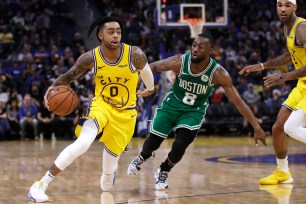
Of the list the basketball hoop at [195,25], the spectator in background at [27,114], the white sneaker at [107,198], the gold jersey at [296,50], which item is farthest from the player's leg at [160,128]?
the spectator in background at [27,114]

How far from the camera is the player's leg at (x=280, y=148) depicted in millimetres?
7688

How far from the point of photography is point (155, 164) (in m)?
10.2

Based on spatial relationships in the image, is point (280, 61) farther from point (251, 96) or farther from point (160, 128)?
point (251, 96)

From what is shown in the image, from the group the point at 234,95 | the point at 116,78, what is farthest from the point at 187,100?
the point at 116,78

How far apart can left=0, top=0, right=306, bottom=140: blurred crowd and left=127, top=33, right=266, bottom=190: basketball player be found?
9.17 metres

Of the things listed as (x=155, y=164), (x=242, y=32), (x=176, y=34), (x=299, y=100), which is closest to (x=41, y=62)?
(x=176, y=34)

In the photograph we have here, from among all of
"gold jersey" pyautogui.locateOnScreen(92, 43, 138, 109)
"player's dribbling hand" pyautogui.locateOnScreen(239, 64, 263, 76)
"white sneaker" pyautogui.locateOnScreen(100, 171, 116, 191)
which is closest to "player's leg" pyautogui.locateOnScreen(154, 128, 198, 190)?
"white sneaker" pyautogui.locateOnScreen(100, 171, 116, 191)

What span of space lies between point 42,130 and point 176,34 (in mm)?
6019

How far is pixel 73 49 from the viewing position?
20.3m

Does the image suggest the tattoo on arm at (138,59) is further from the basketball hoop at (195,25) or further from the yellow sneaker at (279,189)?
the basketball hoop at (195,25)

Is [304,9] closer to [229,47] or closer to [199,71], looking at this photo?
[229,47]

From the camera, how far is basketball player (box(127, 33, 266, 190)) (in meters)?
7.48

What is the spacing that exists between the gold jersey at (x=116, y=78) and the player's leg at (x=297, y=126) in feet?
5.67

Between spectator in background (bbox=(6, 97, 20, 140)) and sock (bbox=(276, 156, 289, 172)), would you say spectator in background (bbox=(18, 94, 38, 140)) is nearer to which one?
spectator in background (bbox=(6, 97, 20, 140))
